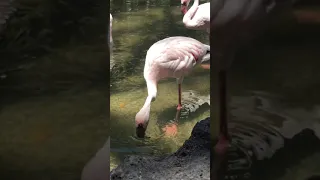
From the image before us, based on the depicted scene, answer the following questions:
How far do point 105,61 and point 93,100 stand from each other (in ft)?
0.24

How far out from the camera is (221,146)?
30.8 inches

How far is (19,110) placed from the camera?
2.44ft

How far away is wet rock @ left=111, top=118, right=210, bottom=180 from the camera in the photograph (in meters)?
1.29

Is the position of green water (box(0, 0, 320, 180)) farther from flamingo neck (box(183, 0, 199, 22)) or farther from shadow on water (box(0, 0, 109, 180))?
flamingo neck (box(183, 0, 199, 22))

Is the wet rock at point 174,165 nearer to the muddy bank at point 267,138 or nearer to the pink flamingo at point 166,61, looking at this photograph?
the pink flamingo at point 166,61

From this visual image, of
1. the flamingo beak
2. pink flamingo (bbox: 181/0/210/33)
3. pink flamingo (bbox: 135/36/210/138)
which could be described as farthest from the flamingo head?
the flamingo beak

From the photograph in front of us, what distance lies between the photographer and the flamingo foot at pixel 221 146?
78 cm

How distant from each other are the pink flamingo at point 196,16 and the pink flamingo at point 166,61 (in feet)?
0.22

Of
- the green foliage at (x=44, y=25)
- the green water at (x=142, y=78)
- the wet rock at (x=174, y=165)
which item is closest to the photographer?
the green foliage at (x=44, y=25)

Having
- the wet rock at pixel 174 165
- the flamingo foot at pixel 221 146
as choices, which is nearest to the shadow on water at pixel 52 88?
the flamingo foot at pixel 221 146

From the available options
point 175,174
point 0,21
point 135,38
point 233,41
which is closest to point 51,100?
point 0,21

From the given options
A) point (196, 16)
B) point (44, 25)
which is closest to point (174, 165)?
point (196, 16)

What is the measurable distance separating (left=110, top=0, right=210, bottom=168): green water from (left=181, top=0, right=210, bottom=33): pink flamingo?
36 mm

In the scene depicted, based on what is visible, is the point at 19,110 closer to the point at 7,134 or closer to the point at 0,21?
the point at 7,134
